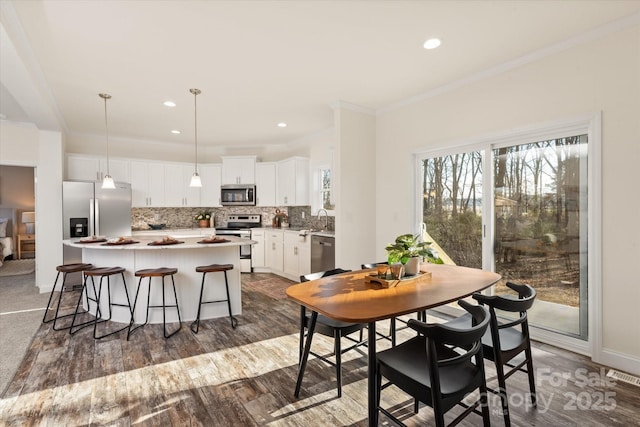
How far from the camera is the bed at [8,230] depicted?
739cm

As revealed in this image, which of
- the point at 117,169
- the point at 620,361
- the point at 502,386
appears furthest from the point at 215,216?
the point at 620,361

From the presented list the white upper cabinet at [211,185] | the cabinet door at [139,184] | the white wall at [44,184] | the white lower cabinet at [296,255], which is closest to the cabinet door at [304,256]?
the white lower cabinet at [296,255]

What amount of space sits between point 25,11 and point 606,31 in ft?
14.9

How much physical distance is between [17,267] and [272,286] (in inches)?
235

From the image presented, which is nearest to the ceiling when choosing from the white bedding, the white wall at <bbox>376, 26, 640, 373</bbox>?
the white wall at <bbox>376, 26, 640, 373</bbox>

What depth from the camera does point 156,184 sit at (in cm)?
642

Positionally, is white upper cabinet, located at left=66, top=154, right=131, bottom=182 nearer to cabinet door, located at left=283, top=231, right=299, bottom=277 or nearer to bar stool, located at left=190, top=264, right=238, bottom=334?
cabinet door, located at left=283, top=231, right=299, bottom=277

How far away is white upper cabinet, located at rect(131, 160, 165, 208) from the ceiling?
1.75 m

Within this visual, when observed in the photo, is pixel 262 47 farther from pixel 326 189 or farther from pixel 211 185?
pixel 211 185

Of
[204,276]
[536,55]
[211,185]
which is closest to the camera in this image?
[536,55]

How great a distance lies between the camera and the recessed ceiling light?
9.23ft

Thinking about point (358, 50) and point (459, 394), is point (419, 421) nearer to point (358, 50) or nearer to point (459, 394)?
point (459, 394)

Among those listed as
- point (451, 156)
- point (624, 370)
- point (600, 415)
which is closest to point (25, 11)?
point (451, 156)

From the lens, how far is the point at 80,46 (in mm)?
2844
